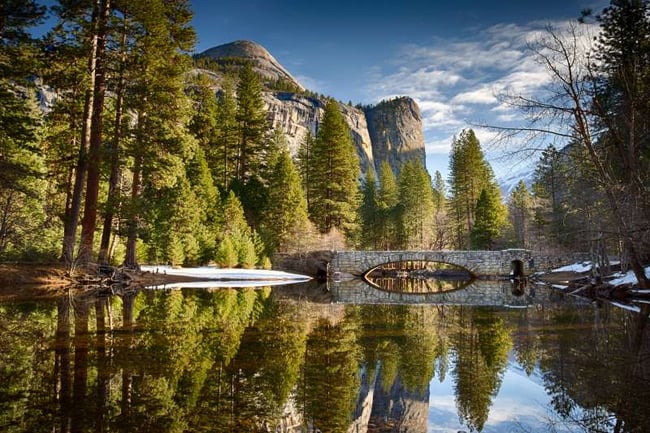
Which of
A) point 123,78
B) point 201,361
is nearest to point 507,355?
point 201,361

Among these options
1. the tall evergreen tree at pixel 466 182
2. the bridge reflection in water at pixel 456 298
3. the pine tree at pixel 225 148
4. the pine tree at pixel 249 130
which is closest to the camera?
the bridge reflection in water at pixel 456 298

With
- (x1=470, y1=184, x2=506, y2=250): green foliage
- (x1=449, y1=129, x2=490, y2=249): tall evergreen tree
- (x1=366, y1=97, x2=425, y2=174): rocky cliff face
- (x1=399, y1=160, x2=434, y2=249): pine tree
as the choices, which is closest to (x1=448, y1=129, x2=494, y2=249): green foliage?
(x1=449, y1=129, x2=490, y2=249): tall evergreen tree

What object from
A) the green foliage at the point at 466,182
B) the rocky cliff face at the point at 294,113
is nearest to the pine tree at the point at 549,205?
the green foliage at the point at 466,182

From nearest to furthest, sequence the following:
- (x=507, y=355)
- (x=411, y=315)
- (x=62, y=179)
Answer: (x=507, y=355) → (x=411, y=315) → (x=62, y=179)

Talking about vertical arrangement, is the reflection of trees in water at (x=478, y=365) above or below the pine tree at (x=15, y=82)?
below

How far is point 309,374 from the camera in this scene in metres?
5.07

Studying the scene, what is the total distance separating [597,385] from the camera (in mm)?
4875

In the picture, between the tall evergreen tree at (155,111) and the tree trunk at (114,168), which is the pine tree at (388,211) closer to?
the tall evergreen tree at (155,111)

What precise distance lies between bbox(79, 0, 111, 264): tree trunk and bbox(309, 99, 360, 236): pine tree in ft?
87.5

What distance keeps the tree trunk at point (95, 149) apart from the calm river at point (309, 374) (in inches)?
247

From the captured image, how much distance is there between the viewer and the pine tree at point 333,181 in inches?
1656

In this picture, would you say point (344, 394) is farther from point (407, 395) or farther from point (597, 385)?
point (597, 385)

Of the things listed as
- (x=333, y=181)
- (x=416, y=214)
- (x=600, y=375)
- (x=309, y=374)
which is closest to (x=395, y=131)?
(x=416, y=214)

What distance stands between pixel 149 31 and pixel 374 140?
413 feet
